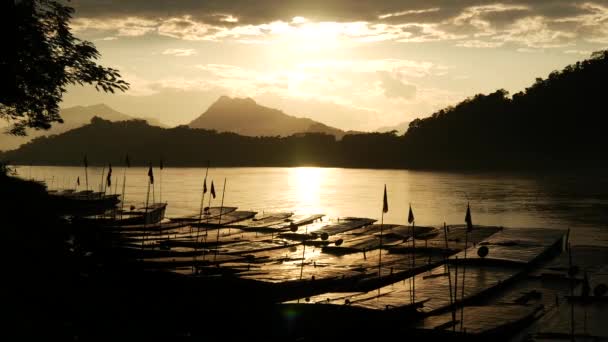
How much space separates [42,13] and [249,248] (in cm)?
2228

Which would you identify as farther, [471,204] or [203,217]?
[471,204]

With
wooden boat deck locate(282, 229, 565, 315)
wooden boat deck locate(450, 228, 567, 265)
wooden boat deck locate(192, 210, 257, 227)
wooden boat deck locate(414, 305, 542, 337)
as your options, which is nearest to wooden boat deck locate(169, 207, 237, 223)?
wooden boat deck locate(192, 210, 257, 227)

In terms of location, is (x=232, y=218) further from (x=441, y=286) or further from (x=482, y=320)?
(x=482, y=320)

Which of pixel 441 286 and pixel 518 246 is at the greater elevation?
pixel 518 246

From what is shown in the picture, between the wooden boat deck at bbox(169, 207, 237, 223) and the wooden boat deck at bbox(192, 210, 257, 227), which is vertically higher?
the wooden boat deck at bbox(169, 207, 237, 223)

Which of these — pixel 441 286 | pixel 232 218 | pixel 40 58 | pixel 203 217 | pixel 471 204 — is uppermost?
pixel 40 58

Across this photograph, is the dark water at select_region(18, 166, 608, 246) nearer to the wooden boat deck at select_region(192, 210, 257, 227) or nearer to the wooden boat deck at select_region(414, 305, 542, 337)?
the wooden boat deck at select_region(192, 210, 257, 227)

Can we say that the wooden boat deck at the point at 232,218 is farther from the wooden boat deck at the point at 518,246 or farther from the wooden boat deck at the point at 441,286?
the wooden boat deck at the point at 441,286

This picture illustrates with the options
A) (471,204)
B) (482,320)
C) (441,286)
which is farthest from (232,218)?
(471,204)

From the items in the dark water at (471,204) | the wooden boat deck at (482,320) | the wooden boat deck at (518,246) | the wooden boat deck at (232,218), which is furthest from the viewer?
the dark water at (471,204)

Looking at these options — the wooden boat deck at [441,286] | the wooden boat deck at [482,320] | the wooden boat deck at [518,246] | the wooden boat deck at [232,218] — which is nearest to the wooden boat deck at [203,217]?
the wooden boat deck at [232,218]

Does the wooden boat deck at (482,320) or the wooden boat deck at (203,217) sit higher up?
the wooden boat deck at (203,217)

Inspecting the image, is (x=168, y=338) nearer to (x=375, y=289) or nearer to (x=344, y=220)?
(x=375, y=289)

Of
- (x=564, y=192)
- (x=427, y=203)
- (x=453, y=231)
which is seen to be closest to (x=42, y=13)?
(x=453, y=231)
